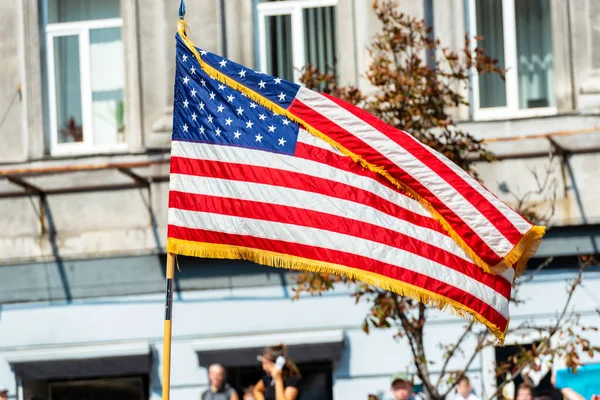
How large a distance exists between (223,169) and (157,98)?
25.0 feet

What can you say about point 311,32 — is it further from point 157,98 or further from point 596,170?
point 596,170

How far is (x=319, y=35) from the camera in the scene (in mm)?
17547

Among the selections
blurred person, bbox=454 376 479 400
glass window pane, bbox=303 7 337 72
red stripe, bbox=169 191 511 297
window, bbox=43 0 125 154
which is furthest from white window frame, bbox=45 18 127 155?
red stripe, bbox=169 191 511 297

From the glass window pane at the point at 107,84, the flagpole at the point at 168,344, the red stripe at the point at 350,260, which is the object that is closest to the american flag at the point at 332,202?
the red stripe at the point at 350,260

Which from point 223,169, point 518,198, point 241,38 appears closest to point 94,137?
point 241,38

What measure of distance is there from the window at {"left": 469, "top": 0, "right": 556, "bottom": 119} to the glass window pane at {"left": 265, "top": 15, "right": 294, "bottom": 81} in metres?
2.01

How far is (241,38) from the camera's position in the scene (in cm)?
1742

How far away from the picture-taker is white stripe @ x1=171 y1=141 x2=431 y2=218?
984 centimetres

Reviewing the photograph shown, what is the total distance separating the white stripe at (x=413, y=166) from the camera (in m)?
9.62

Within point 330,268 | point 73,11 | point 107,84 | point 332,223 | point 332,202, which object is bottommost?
point 330,268

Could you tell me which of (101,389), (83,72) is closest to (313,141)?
(101,389)

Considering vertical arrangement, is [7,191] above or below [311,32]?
below

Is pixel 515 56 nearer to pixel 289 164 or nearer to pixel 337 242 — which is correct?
pixel 289 164

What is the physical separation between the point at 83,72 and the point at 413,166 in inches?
351
